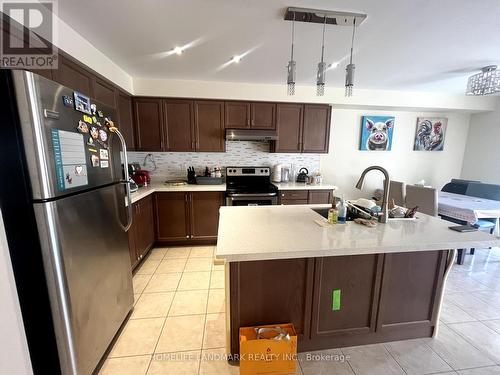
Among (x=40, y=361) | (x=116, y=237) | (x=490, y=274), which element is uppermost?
(x=116, y=237)

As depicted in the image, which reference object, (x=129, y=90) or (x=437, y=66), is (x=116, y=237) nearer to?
(x=129, y=90)

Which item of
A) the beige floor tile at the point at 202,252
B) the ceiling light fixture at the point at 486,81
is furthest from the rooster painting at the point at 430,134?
the beige floor tile at the point at 202,252

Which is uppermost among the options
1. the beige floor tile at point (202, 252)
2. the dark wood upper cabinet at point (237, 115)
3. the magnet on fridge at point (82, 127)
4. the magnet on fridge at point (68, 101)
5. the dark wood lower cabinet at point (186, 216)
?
the dark wood upper cabinet at point (237, 115)

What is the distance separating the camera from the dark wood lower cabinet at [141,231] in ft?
7.97

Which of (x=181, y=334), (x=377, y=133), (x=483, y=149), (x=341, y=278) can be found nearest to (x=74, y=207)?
(x=181, y=334)

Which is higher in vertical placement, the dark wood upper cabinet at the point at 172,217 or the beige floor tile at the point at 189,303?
the dark wood upper cabinet at the point at 172,217

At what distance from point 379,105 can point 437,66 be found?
100 cm

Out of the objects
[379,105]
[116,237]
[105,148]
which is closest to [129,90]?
[105,148]

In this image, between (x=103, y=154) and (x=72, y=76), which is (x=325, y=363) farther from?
(x=72, y=76)

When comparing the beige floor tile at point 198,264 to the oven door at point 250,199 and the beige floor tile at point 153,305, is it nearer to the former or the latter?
the beige floor tile at point 153,305

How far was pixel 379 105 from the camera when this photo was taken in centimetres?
351

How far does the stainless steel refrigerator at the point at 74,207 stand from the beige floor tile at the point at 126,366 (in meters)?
0.11

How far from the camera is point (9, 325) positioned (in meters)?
1.02

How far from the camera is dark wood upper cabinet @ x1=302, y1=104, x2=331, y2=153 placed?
3.40 m
